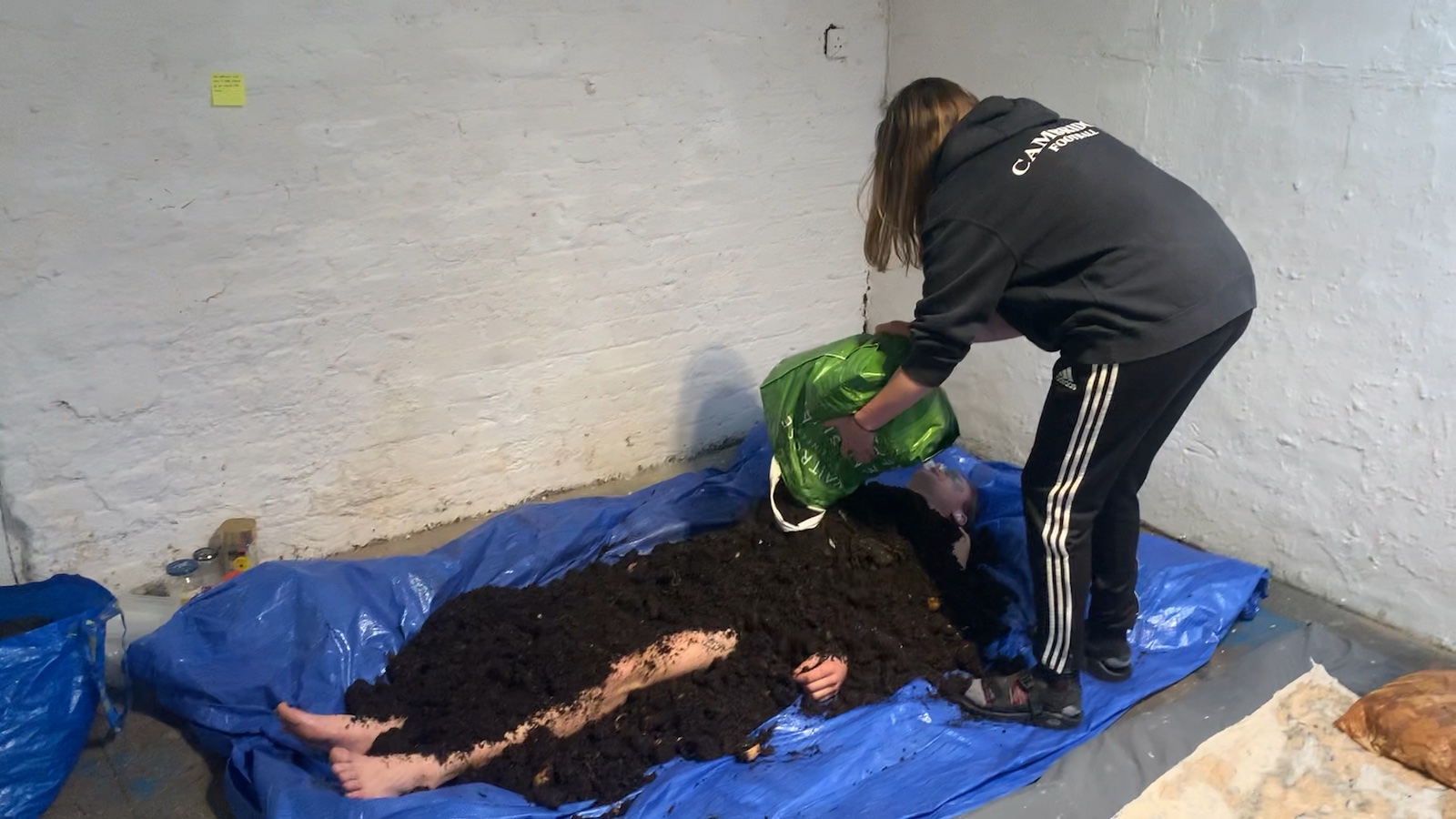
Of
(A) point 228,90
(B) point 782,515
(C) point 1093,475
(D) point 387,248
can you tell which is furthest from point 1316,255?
(A) point 228,90

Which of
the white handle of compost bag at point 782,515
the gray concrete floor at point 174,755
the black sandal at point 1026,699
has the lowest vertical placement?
the gray concrete floor at point 174,755

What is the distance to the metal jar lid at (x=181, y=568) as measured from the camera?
2.88m

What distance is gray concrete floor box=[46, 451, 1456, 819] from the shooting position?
2.26 metres

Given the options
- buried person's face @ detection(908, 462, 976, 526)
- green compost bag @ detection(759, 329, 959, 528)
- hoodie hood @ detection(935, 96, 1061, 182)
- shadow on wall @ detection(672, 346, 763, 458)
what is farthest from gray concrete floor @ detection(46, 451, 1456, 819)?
shadow on wall @ detection(672, 346, 763, 458)

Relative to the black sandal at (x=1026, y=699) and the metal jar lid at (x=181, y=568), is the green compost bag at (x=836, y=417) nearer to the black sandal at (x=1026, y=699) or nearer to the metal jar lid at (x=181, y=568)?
the black sandal at (x=1026, y=699)

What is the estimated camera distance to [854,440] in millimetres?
2498

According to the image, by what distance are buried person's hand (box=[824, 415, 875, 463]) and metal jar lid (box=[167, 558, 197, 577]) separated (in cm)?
177

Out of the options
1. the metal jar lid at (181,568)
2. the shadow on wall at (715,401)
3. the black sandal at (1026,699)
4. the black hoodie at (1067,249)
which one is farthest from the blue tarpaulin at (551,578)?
the black hoodie at (1067,249)

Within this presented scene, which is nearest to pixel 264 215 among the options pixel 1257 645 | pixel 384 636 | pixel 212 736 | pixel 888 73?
pixel 384 636

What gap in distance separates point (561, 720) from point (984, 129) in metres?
1.47

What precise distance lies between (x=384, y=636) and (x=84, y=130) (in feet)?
4.58

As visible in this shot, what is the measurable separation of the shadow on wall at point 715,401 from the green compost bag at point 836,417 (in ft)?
3.47

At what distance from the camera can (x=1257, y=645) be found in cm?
268

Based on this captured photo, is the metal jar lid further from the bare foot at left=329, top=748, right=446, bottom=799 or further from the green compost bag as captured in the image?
the green compost bag
